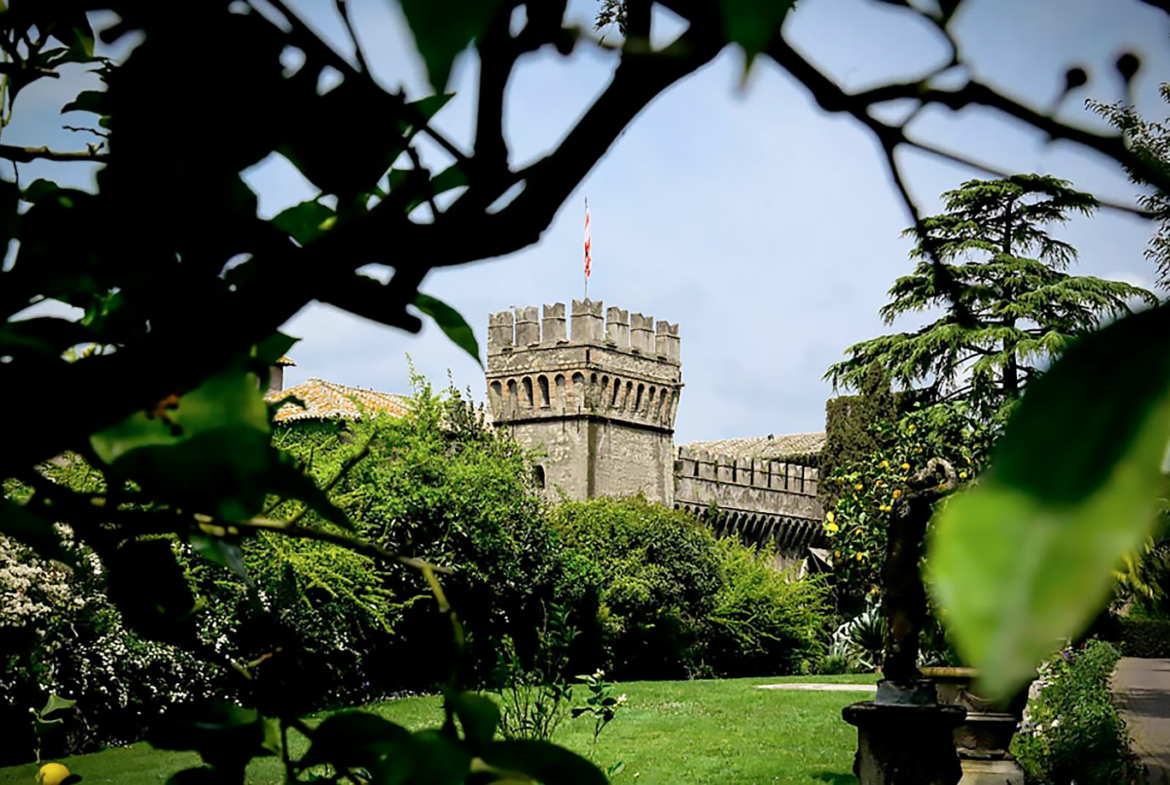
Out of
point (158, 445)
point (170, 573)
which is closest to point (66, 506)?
point (170, 573)

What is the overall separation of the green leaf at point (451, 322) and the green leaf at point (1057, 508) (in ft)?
1.55

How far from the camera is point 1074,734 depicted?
373 inches

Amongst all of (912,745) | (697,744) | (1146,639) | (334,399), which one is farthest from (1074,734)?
(1146,639)

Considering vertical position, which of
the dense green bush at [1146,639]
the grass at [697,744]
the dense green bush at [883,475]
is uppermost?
the dense green bush at [883,475]

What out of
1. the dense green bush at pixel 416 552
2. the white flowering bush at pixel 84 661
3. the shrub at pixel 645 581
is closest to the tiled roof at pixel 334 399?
the dense green bush at pixel 416 552

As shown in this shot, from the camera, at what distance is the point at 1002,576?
188mm

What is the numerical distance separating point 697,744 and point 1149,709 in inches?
281

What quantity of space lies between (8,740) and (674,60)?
931mm

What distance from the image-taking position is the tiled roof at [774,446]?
41406mm

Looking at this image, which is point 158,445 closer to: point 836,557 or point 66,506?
point 66,506

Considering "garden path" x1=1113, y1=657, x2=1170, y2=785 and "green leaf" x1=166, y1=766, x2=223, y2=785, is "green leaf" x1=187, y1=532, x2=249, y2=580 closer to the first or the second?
"green leaf" x1=166, y1=766, x2=223, y2=785

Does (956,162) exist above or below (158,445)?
above

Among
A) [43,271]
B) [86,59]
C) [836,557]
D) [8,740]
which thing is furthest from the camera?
[836,557]

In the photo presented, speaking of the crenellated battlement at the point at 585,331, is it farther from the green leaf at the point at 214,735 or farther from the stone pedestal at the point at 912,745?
the green leaf at the point at 214,735
